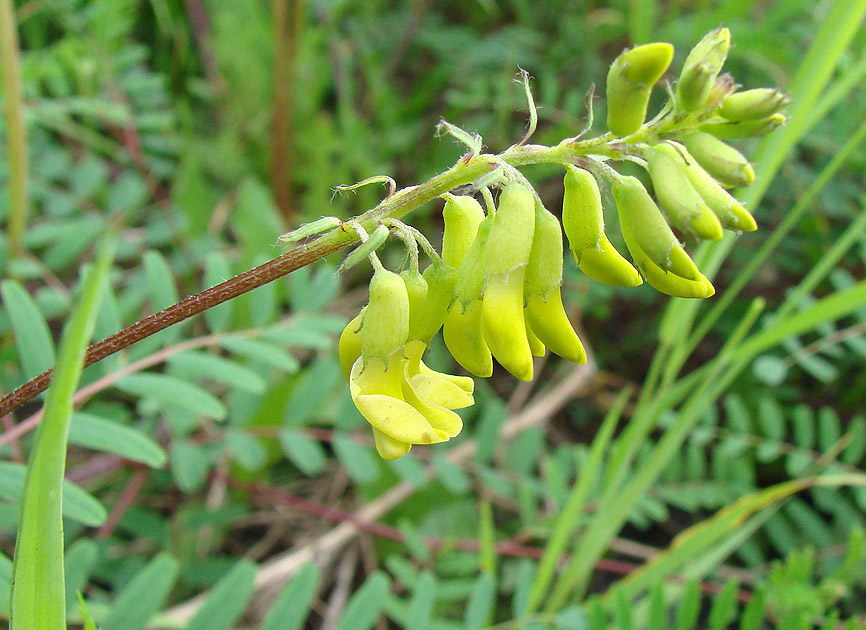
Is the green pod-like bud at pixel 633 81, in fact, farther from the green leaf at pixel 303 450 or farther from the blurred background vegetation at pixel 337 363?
the green leaf at pixel 303 450

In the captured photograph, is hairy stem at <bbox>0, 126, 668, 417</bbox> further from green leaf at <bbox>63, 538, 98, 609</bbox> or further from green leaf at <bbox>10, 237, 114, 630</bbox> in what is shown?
green leaf at <bbox>63, 538, 98, 609</bbox>

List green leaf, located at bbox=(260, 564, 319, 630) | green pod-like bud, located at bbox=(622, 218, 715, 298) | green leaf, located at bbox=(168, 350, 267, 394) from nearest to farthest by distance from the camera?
green pod-like bud, located at bbox=(622, 218, 715, 298)
green leaf, located at bbox=(260, 564, 319, 630)
green leaf, located at bbox=(168, 350, 267, 394)

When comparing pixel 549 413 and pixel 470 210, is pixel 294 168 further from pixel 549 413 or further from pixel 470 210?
pixel 470 210

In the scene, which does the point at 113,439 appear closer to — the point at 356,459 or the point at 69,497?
the point at 69,497

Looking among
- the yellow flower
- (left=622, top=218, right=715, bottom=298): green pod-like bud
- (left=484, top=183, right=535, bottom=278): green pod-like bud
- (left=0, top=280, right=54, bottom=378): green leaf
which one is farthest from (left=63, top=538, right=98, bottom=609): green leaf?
(left=622, top=218, right=715, bottom=298): green pod-like bud

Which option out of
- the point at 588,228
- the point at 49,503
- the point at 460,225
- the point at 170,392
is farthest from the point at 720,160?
the point at 170,392

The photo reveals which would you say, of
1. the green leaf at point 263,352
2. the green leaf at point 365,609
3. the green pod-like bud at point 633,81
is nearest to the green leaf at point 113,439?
the green leaf at point 263,352
